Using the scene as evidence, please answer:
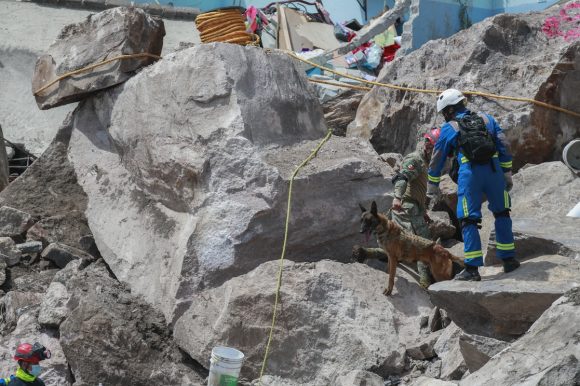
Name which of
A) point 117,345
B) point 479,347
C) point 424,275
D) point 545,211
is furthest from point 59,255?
point 545,211

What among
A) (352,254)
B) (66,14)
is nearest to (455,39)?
(352,254)

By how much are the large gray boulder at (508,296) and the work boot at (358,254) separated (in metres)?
1.31

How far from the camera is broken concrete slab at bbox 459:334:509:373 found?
5927 millimetres

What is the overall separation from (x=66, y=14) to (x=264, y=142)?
8554 mm

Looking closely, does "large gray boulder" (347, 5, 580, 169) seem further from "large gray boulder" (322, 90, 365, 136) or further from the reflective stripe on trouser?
the reflective stripe on trouser

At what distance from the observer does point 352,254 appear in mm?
7941

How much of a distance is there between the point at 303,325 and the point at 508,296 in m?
1.67

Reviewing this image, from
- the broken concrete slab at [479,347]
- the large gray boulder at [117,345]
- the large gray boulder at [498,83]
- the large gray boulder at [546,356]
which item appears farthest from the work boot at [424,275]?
the large gray boulder at [498,83]

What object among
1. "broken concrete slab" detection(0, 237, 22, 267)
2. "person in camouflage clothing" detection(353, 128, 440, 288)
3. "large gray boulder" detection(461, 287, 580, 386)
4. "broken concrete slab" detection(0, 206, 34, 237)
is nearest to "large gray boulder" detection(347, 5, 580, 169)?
"person in camouflage clothing" detection(353, 128, 440, 288)

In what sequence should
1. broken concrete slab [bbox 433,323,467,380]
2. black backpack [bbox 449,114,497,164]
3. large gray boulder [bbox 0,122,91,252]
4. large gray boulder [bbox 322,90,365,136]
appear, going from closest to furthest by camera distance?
broken concrete slab [bbox 433,323,467,380], black backpack [bbox 449,114,497,164], large gray boulder [bbox 0,122,91,252], large gray boulder [bbox 322,90,365,136]

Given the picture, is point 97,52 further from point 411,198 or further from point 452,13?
point 452,13

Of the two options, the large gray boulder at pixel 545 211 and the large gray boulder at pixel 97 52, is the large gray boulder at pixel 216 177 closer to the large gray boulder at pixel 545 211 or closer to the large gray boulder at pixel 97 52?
the large gray boulder at pixel 97 52

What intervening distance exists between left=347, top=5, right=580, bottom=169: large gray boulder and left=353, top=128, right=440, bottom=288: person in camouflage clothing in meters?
1.81

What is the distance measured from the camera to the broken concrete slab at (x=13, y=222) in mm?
8945
